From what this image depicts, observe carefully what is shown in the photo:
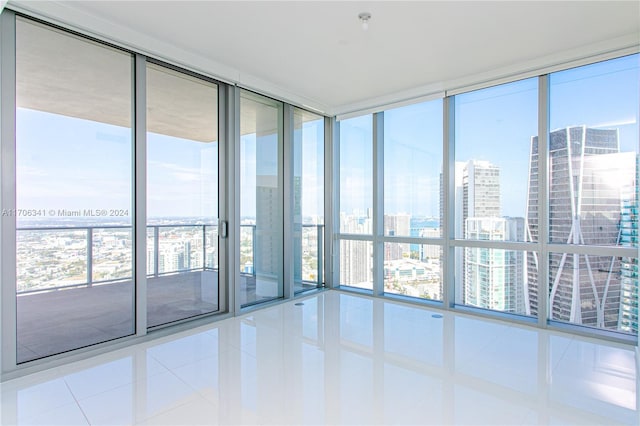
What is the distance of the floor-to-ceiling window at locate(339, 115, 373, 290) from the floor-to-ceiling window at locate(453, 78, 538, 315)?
4.32 feet

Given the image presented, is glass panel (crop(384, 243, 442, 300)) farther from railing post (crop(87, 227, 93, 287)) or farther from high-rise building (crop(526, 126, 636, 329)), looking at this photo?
railing post (crop(87, 227, 93, 287))

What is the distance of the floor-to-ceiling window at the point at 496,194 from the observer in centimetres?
394

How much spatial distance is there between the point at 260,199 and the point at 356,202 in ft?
5.33

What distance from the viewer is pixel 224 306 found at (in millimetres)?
4152

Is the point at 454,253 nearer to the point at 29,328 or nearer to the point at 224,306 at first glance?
the point at 224,306

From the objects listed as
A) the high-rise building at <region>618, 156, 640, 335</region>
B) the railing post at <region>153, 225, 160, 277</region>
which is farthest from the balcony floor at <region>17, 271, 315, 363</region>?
the high-rise building at <region>618, 156, 640, 335</region>

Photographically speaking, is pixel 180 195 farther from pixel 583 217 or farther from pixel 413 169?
pixel 583 217

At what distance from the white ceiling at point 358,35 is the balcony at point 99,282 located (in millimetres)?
1791

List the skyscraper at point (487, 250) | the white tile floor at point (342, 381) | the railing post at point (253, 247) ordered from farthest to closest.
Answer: the railing post at point (253, 247), the skyscraper at point (487, 250), the white tile floor at point (342, 381)

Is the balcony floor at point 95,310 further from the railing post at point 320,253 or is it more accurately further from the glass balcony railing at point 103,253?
the railing post at point 320,253

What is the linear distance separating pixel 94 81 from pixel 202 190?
4.66ft

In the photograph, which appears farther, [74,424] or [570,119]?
[570,119]

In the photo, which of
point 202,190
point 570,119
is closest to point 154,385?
point 202,190

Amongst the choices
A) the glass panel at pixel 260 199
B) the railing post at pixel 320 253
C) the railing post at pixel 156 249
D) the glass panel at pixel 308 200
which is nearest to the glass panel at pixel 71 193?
the railing post at pixel 156 249
